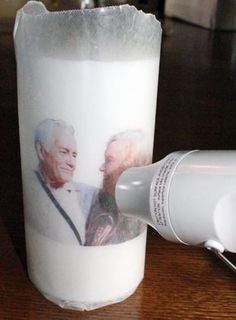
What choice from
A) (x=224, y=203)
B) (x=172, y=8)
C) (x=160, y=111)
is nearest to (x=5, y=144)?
(x=160, y=111)

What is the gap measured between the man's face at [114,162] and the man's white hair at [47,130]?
25 millimetres

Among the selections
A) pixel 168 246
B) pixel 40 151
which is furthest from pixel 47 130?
pixel 168 246

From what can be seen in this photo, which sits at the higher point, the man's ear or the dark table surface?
the man's ear

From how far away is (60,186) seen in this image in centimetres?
33

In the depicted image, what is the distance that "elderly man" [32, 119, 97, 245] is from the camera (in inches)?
12.5

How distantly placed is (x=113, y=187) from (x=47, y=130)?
0.05 m

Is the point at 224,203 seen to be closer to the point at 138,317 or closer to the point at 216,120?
the point at 138,317

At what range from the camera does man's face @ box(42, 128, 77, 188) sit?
317 mm

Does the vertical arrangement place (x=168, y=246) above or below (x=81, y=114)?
below

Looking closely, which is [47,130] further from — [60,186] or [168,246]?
[168,246]

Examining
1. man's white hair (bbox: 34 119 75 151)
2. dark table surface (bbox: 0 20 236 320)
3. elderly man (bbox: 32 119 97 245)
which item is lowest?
dark table surface (bbox: 0 20 236 320)

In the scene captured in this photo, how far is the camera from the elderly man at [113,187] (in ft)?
1.06

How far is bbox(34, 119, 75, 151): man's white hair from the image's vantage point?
1.03 ft

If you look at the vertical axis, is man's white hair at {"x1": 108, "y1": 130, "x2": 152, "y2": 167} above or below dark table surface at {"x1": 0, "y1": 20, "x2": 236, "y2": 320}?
above
